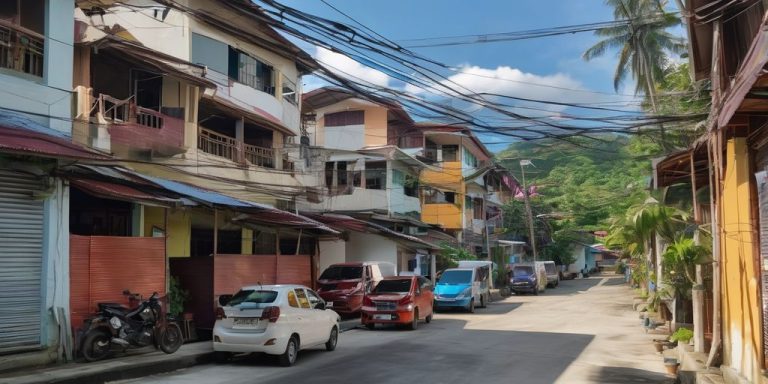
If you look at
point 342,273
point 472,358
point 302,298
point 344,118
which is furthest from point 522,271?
point 302,298

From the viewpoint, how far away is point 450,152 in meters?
44.7

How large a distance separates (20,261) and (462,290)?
60.3 ft

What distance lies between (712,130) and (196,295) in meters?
12.2

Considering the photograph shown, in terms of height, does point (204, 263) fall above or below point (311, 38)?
below

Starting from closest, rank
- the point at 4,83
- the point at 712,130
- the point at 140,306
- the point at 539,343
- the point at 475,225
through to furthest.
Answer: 1. the point at 712,130
2. the point at 4,83
3. the point at 140,306
4. the point at 539,343
5. the point at 475,225

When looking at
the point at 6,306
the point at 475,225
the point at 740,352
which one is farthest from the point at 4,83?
the point at 475,225

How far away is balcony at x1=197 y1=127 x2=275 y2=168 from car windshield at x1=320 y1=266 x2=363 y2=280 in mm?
4923

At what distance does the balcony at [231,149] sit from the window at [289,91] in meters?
3.35

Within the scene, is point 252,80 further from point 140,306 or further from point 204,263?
point 140,306

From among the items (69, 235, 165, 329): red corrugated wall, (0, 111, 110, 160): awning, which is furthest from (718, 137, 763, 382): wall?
(69, 235, 165, 329): red corrugated wall

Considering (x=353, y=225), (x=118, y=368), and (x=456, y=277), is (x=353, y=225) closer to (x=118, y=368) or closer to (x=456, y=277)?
(x=456, y=277)

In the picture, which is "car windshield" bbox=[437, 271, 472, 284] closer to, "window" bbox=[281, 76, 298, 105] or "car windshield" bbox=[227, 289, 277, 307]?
"window" bbox=[281, 76, 298, 105]

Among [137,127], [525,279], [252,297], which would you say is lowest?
[525,279]

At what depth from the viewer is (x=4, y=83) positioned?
37.2 ft
